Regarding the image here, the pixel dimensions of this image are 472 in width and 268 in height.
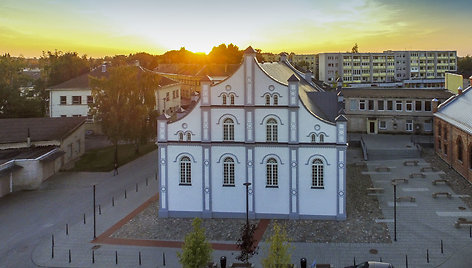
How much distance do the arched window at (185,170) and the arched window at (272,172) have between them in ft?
19.7

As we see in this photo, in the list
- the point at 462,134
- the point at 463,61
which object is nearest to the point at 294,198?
the point at 462,134

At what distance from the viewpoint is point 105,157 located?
2185 inches

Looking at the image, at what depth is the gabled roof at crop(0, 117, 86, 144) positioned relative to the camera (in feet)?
159

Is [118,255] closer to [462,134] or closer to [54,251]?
[54,251]

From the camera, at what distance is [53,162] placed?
4709cm

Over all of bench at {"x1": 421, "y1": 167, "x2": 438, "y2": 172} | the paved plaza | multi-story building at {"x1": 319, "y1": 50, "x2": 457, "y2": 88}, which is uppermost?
multi-story building at {"x1": 319, "y1": 50, "x2": 457, "y2": 88}

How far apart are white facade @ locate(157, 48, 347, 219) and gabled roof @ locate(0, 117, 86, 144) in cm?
2314

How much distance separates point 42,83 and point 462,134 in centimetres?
7285

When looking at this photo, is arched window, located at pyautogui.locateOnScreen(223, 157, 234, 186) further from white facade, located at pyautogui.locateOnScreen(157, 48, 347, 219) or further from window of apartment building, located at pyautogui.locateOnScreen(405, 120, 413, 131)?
window of apartment building, located at pyautogui.locateOnScreen(405, 120, 413, 131)

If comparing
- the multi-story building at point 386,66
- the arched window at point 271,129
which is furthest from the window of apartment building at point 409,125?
the multi-story building at point 386,66

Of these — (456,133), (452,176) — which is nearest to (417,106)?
(456,133)

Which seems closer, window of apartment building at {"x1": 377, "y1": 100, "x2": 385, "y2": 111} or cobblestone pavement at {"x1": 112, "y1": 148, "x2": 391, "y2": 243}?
cobblestone pavement at {"x1": 112, "y1": 148, "x2": 391, "y2": 243}

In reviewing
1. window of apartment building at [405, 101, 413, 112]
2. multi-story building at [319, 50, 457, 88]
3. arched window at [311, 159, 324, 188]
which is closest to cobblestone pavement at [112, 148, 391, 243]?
arched window at [311, 159, 324, 188]

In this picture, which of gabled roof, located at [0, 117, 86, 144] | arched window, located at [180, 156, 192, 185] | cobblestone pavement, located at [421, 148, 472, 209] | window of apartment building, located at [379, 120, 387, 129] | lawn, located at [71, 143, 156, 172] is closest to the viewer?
arched window, located at [180, 156, 192, 185]
